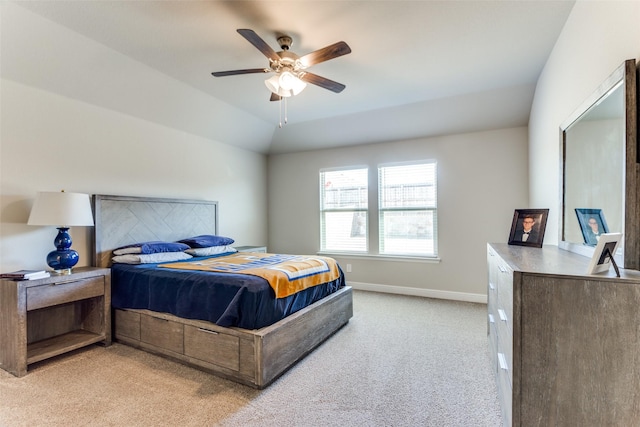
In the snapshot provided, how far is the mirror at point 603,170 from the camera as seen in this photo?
1.31 metres

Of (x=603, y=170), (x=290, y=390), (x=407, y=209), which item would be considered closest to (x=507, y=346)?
(x=603, y=170)

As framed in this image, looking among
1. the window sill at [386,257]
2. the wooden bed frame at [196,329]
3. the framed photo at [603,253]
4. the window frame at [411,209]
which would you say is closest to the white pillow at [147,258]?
the wooden bed frame at [196,329]

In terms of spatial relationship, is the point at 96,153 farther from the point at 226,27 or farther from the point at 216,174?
the point at 226,27

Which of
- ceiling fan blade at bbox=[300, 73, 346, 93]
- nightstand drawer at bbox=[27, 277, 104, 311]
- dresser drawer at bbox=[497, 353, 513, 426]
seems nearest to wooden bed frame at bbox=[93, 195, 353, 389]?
nightstand drawer at bbox=[27, 277, 104, 311]

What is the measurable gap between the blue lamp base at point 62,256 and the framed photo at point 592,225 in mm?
3770

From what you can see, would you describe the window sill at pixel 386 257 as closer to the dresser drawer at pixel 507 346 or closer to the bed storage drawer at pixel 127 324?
the dresser drawer at pixel 507 346

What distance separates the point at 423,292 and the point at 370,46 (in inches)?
134

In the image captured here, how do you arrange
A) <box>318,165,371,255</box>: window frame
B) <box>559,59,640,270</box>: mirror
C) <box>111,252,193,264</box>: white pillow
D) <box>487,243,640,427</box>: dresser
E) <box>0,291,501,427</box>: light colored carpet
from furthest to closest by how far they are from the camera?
<box>318,165,371,255</box>: window frame, <box>111,252,193,264</box>: white pillow, <box>0,291,501,427</box>: light colored carpet, <box>559,59,640,270</box>: mirror, <box>487,243,640,427</box>: dresser

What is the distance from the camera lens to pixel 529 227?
7.63 feet

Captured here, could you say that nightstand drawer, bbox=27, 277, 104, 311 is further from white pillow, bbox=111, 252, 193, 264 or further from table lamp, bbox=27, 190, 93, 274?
white pillow, bbox=111, 252, 193, 264

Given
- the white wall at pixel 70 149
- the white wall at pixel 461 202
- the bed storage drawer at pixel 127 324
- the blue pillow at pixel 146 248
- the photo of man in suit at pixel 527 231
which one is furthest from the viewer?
the white wall at pixel 461 202

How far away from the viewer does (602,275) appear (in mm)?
1164

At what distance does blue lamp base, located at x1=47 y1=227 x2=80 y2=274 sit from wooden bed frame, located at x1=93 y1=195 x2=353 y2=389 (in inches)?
15.5

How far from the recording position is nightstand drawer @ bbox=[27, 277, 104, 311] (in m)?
2.35
